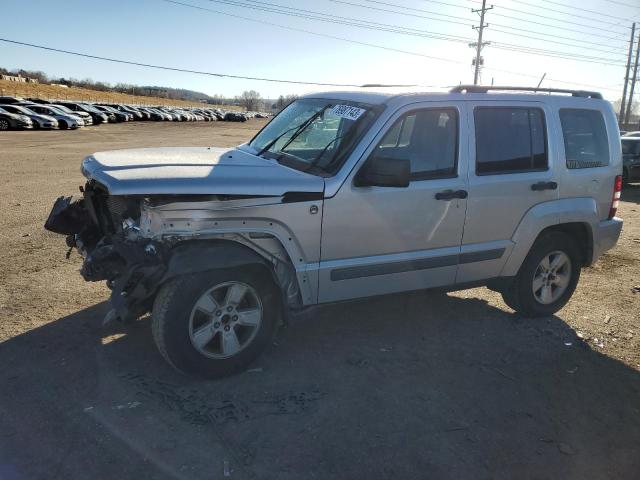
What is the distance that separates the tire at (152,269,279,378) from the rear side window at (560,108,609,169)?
10.1ft

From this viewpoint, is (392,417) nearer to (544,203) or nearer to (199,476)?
(199,476)

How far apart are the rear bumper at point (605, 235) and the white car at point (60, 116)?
35.3 metres

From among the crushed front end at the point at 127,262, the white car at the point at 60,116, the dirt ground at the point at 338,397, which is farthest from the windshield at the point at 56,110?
the crushed front end at the point at 127,262

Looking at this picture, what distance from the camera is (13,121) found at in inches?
1169

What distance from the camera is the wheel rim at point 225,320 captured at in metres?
3.53

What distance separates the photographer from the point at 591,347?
4.55 metres

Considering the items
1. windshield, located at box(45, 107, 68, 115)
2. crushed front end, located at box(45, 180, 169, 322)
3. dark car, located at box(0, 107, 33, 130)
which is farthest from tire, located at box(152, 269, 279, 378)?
windshield, located at box(45, 107, 68, 115)

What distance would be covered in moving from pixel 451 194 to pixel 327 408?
1.90 m

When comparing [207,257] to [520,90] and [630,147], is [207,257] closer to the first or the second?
[520,90]

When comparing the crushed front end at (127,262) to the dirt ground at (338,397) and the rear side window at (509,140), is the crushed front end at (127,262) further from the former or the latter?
the rear side window at (509,140)

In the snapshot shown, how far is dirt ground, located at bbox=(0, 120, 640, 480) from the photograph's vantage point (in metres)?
2.89

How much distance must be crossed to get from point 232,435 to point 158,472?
1.57 feet

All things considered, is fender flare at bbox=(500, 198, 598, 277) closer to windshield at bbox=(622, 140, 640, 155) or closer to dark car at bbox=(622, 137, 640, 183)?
dark car at bbox=(622, 137, 640, 183)

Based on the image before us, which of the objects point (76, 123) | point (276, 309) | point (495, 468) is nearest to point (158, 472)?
point (276, 309)
